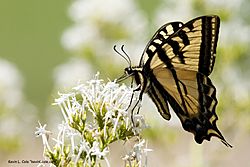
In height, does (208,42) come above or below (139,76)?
above

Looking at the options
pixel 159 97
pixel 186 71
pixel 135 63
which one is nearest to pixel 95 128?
pixel 159 97

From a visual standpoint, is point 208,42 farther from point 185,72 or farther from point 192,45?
point 185,72

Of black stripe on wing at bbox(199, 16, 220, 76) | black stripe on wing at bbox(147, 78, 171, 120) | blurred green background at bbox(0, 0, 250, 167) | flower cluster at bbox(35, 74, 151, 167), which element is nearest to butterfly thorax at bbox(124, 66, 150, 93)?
black stripe on wing at bbox(147, 78, 171, 120)

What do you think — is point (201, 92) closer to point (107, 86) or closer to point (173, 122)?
point (107, 86)

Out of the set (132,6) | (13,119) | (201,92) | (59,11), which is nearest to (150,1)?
(59,11)

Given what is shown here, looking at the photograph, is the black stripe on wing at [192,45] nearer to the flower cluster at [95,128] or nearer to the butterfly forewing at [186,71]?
the butterfly forewing at [186,71]
